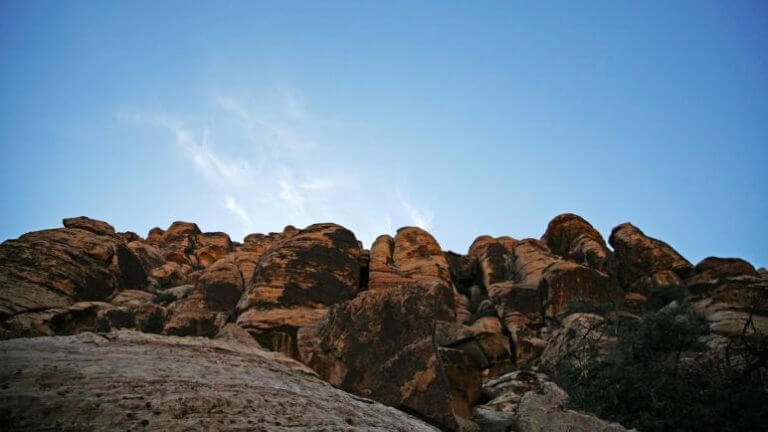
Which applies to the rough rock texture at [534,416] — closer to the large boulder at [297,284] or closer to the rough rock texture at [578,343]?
the rough rock texture at [578,343]

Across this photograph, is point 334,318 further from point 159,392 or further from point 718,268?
point 718,268

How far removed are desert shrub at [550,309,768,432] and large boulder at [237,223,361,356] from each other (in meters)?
9.98

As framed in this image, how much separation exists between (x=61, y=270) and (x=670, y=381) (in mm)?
23814

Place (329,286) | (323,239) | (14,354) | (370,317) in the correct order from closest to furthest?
1. (14,354)
2. (370,317)
3. (329,286)
4. (323,239)

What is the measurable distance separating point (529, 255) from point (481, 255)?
4270 mm

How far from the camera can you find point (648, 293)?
24906mm

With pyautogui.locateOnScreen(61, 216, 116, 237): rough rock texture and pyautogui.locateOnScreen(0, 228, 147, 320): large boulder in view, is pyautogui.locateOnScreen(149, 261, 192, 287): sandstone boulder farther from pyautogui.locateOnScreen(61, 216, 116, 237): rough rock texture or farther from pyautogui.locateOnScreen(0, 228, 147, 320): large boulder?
pyautogui.locateOnScreen(61, 216, 116, 237): rough rock texture

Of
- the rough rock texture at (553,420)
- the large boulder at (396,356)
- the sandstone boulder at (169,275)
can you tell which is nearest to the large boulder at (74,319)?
the sandstone boulder at (169,275)

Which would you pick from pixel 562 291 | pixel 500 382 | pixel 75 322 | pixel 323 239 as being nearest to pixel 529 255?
pixel 562 291

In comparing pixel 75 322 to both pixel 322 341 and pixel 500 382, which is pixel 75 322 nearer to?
pixel 322 341

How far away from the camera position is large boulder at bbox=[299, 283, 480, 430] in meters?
8.52

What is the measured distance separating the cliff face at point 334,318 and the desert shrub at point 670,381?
5.03 ft

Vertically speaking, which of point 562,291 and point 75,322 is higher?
point 562,291

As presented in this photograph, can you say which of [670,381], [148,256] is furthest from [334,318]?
[148,256]
